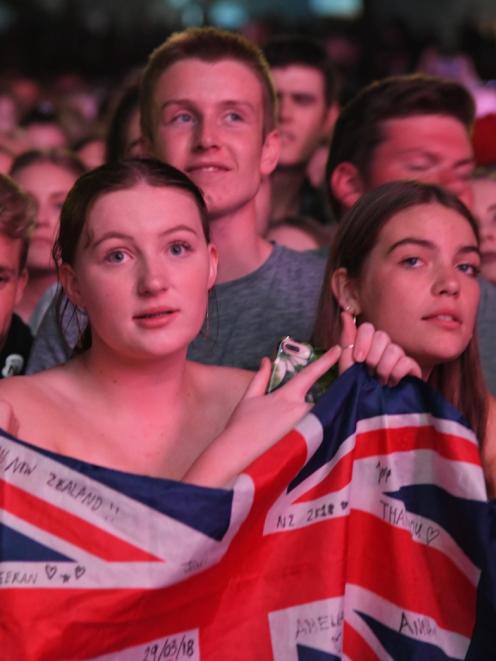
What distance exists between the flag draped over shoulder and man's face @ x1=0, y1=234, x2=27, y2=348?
2.98ft

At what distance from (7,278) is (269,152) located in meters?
1.00

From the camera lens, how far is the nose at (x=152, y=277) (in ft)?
10.3

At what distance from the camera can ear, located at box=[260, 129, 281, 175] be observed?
14.4ft

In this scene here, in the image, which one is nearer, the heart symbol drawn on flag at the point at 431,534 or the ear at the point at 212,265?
the heart symbol drawn on flag at the point at 431,534

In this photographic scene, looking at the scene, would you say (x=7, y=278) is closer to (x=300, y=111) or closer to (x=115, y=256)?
(x=115, y=256)

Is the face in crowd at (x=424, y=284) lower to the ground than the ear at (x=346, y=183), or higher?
lower

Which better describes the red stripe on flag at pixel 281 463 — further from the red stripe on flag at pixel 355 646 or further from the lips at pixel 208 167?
the lips at pixel 208 167

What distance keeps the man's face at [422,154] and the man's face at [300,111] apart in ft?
5.23

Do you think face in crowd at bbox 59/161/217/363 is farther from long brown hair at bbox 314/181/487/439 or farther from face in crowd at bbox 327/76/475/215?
face in crowd at bbox 327/76/475/215

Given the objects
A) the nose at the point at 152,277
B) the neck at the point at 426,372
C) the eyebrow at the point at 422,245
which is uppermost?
the eyebrow at the point at 422,245

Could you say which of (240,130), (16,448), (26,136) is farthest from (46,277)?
(26,136)

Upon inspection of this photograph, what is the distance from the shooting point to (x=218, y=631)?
297 centimetres

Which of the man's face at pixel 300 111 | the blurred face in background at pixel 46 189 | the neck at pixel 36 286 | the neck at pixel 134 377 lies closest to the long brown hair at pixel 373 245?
the neck at pixel 134 377

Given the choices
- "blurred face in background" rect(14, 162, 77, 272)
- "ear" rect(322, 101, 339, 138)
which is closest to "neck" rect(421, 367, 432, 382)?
"blurred face in background" rect(14, 162, 77, 272)
